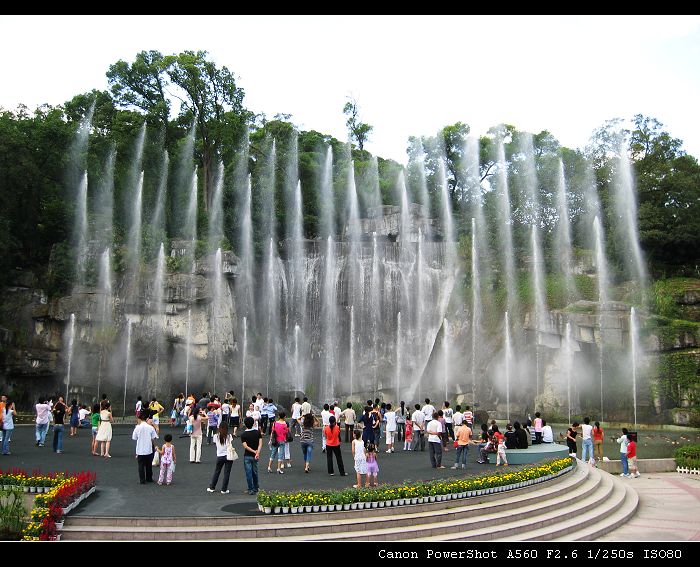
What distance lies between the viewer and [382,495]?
1167 cm

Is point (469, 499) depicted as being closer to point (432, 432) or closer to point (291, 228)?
point (432, 432)

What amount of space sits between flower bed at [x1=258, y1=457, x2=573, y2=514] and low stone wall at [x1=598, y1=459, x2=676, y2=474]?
890 centimetres

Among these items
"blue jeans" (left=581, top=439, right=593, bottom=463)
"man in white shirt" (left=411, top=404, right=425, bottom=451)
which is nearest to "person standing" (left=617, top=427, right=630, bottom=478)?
"blue jeans" (left=581, top=439, right=593, bottom=463)

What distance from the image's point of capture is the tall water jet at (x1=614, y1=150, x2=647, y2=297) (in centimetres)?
4209

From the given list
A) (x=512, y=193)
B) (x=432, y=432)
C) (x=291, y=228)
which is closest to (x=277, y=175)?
(x=291, y=228)

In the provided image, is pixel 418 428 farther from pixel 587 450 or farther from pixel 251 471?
pixel 251 471

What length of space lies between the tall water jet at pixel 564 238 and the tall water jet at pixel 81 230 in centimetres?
2892

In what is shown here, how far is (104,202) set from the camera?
142ft

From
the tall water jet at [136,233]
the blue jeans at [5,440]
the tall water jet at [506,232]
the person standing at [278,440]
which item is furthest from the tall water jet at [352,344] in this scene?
the blue jeans at [5,440]

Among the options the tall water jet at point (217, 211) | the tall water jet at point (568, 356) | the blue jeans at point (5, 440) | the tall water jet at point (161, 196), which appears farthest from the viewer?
the tall water jet at point (217, 211)

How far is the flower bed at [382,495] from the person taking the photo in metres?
11.0

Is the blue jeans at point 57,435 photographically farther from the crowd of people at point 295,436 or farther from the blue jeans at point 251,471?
the blue jeans at point 251,471

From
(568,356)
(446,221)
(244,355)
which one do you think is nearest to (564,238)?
(446,221)

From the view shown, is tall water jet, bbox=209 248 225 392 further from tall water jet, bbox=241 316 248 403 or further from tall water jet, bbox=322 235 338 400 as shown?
tall water jet, bbox=322 235 338 400
